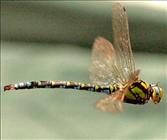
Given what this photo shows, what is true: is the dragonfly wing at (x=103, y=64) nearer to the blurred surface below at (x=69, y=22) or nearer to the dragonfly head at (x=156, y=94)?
the dragonfly head at (x=156, y=94)

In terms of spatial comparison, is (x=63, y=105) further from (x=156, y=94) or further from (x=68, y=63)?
(x=156, y=94)

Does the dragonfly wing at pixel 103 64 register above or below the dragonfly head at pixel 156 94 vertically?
above

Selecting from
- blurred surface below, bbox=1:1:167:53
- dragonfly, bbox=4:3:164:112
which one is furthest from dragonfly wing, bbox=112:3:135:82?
blurred surface below, bbox=1:1:167:53

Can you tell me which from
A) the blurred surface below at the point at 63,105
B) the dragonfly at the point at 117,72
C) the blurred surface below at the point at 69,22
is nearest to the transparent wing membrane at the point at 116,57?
the dragonfly at the point at 117,72

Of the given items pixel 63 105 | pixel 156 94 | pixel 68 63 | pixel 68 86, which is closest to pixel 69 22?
pixel 68 63

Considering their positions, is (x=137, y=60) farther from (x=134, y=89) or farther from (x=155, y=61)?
(x=134, y=89)

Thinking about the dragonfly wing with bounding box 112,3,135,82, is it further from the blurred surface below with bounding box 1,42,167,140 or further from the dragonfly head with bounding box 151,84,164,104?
the blurred surface below with bounding box 1,42,167,140
